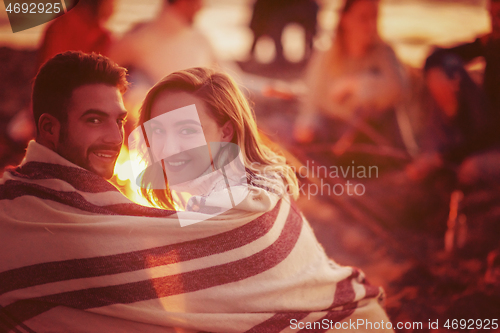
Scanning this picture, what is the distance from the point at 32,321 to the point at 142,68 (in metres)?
1.01

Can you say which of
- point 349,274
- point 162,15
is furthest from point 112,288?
point 162,15

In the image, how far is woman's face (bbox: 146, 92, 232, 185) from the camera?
2.63 feet

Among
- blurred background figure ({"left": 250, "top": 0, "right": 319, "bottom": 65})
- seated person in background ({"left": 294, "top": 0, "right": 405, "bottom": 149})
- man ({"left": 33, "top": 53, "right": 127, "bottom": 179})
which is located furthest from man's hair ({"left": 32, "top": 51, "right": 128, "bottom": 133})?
seated person in background ({"left": 294, "top": 0, "right": 405, "bottom": 149})

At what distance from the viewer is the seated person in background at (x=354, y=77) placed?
2.27 meters

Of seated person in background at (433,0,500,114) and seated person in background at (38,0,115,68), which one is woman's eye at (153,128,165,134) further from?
seated person in background at (433,0,500,114)

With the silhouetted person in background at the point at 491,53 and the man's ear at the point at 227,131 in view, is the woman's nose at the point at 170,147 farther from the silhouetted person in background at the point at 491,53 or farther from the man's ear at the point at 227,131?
the silhouetted person in background at the point at 491,53

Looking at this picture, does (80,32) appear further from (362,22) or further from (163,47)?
(362,22)

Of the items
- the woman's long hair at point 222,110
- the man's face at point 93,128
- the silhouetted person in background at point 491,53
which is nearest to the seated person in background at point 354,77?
the silhouetted person in background at point 491,53

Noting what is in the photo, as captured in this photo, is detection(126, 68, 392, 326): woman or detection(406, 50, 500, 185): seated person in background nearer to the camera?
detection(126, 68, 392, 326): woman

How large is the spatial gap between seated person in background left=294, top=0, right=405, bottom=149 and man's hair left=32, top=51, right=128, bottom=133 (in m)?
1.79

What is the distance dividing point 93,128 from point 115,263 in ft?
1.08

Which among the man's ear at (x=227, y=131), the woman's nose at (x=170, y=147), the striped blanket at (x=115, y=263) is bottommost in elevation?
the striped blanket at (x=115, y=263)

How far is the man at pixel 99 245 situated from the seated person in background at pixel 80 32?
1.19 feet

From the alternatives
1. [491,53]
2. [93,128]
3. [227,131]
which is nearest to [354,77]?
[491,53]
